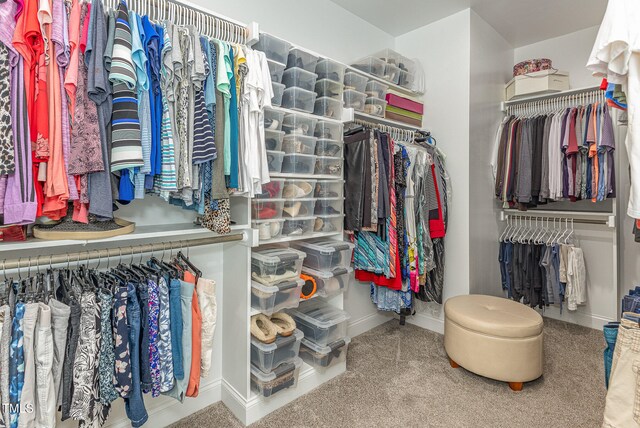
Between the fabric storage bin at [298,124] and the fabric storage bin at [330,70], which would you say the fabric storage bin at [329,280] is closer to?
the fabric storage bin at [298,124]

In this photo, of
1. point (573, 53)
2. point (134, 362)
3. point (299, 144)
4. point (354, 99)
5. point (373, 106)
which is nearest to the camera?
point (134, 362)

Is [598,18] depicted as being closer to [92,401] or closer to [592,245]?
[592,245]

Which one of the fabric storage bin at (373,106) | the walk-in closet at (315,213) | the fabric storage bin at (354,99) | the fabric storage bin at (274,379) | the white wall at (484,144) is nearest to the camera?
the walk-in closet at (315,213)

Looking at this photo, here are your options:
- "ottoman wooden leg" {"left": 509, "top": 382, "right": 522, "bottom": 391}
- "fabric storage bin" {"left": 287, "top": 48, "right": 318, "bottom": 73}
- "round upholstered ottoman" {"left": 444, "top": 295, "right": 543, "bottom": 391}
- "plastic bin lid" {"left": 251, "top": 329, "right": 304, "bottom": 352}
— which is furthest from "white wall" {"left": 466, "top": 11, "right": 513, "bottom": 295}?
"plastic bin lid" {"left": 251, "top": 329, "right": 304, "bottom": 352}

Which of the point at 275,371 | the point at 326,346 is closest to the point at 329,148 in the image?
the point at 326,346

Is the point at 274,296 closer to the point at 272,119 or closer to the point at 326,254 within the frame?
the point at 326,254

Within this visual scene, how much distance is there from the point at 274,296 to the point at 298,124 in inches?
37.5

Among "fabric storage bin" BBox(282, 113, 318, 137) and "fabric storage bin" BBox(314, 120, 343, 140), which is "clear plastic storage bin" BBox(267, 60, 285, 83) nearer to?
"fabric storage bin" BBox(282, 113, 318, 137)

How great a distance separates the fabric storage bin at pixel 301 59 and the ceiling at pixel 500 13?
862 millimetres

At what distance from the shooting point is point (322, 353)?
196 centimetres

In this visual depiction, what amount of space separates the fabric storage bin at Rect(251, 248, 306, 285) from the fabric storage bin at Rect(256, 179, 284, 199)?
1.01 feet

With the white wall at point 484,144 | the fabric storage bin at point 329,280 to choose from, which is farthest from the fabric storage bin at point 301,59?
the white wall at point 484,144

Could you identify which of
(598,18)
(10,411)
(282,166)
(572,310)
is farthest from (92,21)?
(572,310)

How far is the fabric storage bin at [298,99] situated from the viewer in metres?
1.93
